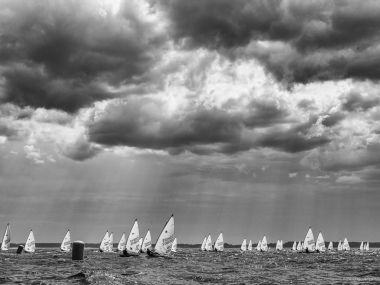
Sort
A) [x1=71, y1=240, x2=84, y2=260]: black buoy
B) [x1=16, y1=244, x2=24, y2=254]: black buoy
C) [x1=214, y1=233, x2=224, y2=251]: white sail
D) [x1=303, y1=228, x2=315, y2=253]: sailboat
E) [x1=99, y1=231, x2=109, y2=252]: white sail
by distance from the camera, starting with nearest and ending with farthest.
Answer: [x1=71, y1=240, x2=84, y2=260]: black buoy, [x1=16, y1=244, x2=24, y2=254]: black buoy, [x1=99, y1=231, x2=109, y2=252]: white sail, [x1=303, y1=228, x2=315, y2=253]: sailboat, [x1=214, y1=233, x2=224, y2=251]: white sail

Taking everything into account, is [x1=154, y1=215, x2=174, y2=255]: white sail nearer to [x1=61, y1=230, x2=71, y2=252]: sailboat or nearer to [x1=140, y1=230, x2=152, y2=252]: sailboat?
[x1=140, y1=230, x2=152, y2=252]: sailboat

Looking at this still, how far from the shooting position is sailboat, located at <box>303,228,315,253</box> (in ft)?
509

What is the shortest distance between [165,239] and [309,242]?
8228 cm

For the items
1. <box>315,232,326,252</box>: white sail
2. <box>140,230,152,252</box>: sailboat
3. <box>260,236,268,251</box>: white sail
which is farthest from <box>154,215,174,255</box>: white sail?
<box>260,236,268,251</box>: white sail

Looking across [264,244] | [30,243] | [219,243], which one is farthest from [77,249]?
[264,244]

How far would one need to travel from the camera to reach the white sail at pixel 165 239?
85.3 m

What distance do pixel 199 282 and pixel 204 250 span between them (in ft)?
456

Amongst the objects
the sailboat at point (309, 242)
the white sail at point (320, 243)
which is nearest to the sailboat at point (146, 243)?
the sailboat at point (309, 242)

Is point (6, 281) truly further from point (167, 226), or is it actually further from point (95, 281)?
point (167, 226)

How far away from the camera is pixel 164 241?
86.2 meters

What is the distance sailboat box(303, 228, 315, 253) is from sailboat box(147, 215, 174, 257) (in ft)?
258

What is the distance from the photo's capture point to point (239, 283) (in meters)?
40.6

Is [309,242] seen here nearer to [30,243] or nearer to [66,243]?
[66,243]

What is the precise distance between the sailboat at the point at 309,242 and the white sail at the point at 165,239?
259 ft
